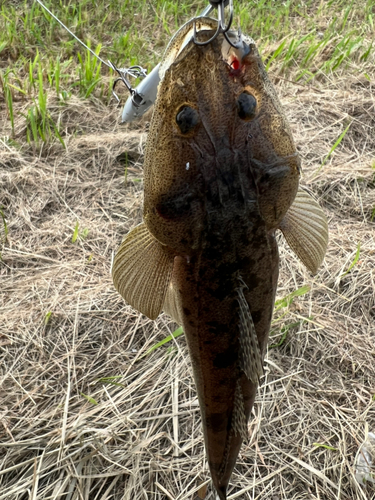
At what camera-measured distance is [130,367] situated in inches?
101

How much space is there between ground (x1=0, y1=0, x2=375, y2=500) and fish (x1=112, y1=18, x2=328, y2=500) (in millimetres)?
1029

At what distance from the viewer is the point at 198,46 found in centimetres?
123

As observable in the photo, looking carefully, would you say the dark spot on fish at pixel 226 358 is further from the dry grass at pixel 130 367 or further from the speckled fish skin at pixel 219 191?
the dry grass at pixel 130 367

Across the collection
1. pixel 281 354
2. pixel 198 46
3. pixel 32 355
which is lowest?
pixel 32 355

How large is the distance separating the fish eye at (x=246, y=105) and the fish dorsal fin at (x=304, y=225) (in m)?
0.34

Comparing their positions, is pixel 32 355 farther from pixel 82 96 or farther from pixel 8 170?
pixel 82 96

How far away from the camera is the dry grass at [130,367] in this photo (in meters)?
2.20

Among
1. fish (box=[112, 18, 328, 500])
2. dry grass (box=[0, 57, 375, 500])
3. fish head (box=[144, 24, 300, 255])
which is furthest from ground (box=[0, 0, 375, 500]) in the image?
fish head (box=[144, 24, 300, 255])

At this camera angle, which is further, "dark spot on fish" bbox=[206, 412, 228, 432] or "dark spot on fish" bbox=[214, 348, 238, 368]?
"dark spot on fish" bbox=[206, 412, 228, 432]

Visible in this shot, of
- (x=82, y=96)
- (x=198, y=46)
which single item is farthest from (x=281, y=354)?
(x=82, y=96)

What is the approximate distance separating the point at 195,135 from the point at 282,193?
0.31m

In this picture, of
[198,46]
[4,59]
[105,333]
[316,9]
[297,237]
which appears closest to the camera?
[198,46]

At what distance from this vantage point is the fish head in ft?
4.11

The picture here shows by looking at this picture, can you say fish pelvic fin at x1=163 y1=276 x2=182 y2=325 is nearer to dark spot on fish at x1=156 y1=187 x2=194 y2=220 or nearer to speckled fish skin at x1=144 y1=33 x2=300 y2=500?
speckled fish skin at x1=144 y1=33 x2=300 y2=500
